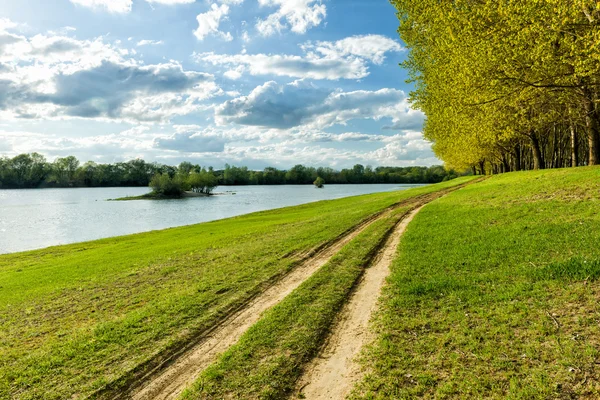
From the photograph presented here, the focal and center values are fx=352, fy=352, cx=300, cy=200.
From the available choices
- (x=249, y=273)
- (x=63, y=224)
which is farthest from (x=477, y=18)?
(x=63, y=224)

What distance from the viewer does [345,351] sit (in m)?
6.72

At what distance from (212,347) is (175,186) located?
117 meters

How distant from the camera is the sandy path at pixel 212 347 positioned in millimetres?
6145

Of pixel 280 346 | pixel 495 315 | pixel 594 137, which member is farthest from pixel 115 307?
pixel 594 137

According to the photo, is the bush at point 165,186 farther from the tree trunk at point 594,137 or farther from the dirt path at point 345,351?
the dirt path at point 345,351

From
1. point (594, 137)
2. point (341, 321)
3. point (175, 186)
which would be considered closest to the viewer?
point (341, 321)

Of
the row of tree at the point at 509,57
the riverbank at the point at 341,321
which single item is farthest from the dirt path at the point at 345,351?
the row of tree at the point at 509,57

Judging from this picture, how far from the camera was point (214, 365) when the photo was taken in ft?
21.6

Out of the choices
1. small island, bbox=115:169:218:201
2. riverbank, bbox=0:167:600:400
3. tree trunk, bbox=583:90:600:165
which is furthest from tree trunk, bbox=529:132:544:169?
small island, bbox=115:169:218:201

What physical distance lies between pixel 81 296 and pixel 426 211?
1829 cm

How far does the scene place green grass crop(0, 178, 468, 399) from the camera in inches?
275

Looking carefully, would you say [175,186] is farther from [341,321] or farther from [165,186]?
[341,321]

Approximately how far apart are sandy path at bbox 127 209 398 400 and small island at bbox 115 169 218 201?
4310 inches

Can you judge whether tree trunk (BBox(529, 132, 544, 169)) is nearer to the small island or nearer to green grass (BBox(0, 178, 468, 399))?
green grass (BBox(0, 178, 468, 399))
